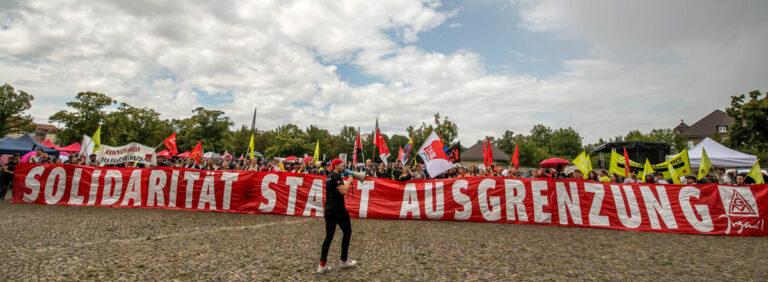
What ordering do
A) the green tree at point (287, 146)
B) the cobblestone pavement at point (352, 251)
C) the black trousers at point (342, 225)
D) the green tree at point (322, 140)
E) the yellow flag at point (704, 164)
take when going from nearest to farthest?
the cobblestone pavement at point (352, 251) → the black trousers at point (342, 225) → the yellow flag at point (704, 164) → the green tree at point (287, 146) → the green tree at point (322, 140)

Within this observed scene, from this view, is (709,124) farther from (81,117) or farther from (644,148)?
(81,117)

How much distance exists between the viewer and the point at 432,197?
11.6 meters

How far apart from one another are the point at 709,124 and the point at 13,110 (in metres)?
135

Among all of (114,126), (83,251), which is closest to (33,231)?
(83,251)

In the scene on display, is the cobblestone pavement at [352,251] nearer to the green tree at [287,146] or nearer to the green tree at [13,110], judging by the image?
the green tree at [13,110]

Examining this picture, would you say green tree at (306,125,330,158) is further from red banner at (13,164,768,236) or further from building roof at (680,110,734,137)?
building roof at (680,110,734,137)

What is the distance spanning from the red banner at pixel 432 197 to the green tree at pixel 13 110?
59.7m

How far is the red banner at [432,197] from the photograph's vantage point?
10.4 m

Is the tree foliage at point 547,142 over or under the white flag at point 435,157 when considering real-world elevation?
over

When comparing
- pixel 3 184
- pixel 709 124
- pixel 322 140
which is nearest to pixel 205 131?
pixel 322 140

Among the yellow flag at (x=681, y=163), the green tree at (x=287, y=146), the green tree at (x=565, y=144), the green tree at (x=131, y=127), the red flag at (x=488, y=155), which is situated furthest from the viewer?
the green tree at (x=565, y=144)

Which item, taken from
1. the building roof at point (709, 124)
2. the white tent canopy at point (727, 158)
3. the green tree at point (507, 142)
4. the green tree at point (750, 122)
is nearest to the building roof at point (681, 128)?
the building roof at point (709, 124)

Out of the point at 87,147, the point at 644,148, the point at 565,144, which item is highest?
the point at 565,144

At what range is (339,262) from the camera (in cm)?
621
